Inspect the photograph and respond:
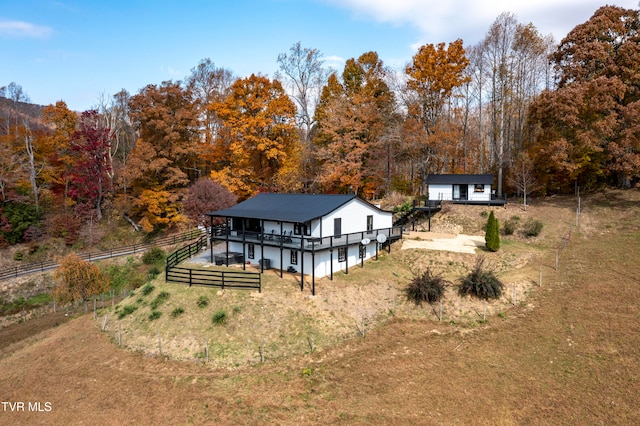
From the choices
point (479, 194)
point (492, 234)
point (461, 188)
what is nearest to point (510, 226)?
point (479, 194)

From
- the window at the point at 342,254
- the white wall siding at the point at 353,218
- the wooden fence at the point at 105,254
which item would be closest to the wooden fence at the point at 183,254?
the wooden fence at the point at 105,254

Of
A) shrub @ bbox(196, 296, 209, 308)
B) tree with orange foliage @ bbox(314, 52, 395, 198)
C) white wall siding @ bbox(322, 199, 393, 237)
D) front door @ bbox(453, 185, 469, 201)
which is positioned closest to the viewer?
shrub @ bbox(196, 296, 209, 308)

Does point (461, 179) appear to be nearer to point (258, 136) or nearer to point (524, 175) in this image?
point (524, 175)

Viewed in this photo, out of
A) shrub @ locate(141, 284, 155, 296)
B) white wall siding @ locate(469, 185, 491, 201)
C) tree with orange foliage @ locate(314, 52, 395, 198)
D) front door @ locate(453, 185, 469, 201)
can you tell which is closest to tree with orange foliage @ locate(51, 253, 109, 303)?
shrub @ locate(141, 284, 155, 296)

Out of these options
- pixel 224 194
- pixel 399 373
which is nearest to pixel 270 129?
pixel 224 194

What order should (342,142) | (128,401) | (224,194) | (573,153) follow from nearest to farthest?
(128,401) → (573,153) → (224,194) → (342,142)

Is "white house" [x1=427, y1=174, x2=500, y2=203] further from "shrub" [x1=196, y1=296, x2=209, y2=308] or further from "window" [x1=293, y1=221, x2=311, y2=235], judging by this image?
"shrub" [x1=196, y1=296, x2=209, y2=308]

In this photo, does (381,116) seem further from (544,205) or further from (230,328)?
(230,328)
